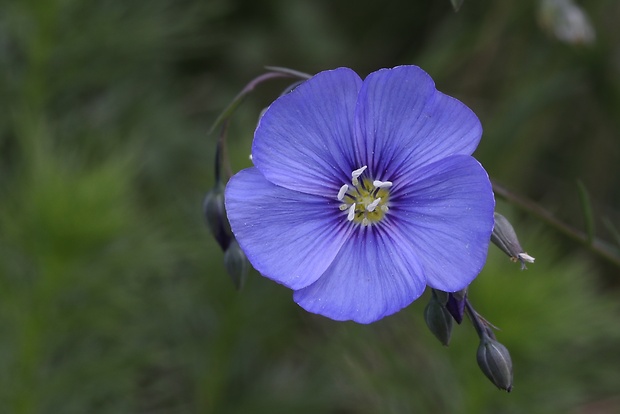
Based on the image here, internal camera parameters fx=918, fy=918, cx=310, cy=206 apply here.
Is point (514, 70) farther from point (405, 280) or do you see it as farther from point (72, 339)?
point (405, 280)

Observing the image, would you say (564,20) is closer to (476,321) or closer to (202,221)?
(202,221)

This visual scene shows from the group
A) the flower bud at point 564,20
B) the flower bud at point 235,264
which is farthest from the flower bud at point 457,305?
the flower bud at point 564,20

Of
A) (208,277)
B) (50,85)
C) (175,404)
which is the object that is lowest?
(175,404)

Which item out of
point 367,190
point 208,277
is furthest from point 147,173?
point 367,190

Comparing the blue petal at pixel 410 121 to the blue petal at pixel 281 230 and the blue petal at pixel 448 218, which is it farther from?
the blue petal at pixel 281 230

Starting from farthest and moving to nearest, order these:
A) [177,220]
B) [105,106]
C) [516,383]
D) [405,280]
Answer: [105,106]
[177,220]
[516,383]
[405,280]

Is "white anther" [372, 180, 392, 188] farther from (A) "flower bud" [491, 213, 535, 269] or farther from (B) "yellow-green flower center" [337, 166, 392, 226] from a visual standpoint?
(A) "flower bud" [491, 213, 535, 269]
